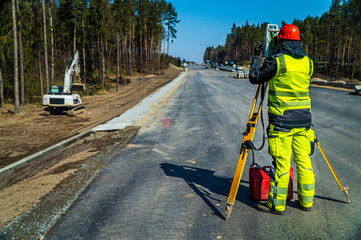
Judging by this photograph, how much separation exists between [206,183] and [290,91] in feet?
7.29

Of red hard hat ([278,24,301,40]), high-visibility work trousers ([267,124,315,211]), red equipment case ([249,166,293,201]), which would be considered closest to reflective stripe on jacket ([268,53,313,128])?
high-visibility work trousers ([267,124,315,211])

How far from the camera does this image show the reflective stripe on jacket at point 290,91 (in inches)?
134

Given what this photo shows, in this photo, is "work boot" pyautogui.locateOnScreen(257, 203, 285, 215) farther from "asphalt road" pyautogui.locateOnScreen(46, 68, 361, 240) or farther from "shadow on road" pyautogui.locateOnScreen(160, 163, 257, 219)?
"shadow on road" pyautogui.locateOnScreen(160, 163, 257, 219)

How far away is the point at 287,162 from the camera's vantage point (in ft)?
11.3

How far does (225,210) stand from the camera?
3.62 m

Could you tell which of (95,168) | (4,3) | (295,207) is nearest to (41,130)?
(95,168)

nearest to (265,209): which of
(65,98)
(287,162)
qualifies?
(287,162)

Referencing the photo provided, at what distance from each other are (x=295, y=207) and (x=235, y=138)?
13.9ft

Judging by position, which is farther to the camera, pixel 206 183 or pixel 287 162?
pixel 206 183

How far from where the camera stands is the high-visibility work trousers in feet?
11.3

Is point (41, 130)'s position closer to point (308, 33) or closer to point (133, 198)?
point (133, 198)

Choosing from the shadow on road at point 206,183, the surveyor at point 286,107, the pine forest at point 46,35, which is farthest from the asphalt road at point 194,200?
the pine forest at point 46,35

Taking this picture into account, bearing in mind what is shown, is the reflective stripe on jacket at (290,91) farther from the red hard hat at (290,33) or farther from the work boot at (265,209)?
the work boot at (265,209)

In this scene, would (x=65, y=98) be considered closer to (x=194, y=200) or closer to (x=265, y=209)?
(x=194, y=200)
